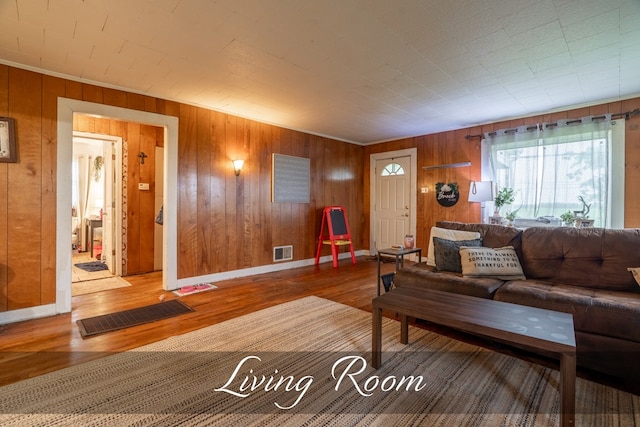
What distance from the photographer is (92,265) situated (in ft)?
16.3

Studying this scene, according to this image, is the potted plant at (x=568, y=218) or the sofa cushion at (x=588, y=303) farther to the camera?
the potted plant at (x=568, y=218)

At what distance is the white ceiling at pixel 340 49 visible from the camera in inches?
75.7

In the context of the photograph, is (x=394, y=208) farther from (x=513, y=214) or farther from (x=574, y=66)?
(x=574, y=66)

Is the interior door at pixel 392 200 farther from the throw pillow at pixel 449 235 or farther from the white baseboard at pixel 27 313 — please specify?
the white baseboard at pixel 27 313

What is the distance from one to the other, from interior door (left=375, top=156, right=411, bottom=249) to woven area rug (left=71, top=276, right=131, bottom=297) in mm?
4466

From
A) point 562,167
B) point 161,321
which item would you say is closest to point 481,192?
point 562,167

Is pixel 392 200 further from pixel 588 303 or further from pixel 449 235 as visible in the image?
pixel 588 303

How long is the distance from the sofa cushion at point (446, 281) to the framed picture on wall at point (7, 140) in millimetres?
3780

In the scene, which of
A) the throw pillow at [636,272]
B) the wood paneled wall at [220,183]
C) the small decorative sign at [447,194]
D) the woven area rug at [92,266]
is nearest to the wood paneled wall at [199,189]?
the wood paneled wall at [220,183]

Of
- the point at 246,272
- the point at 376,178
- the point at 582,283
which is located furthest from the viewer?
the point at 376,178

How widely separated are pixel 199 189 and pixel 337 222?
248 centimetres

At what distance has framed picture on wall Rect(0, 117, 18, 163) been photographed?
2576 mm

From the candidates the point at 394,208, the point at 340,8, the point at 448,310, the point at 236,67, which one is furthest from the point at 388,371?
the point at 394,208

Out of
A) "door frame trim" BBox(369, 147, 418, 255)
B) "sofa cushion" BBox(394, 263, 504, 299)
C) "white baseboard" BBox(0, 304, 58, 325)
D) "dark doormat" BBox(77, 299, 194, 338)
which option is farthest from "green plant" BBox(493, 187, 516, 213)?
"white baseboard" BBox(0, 304, 58, 325)
